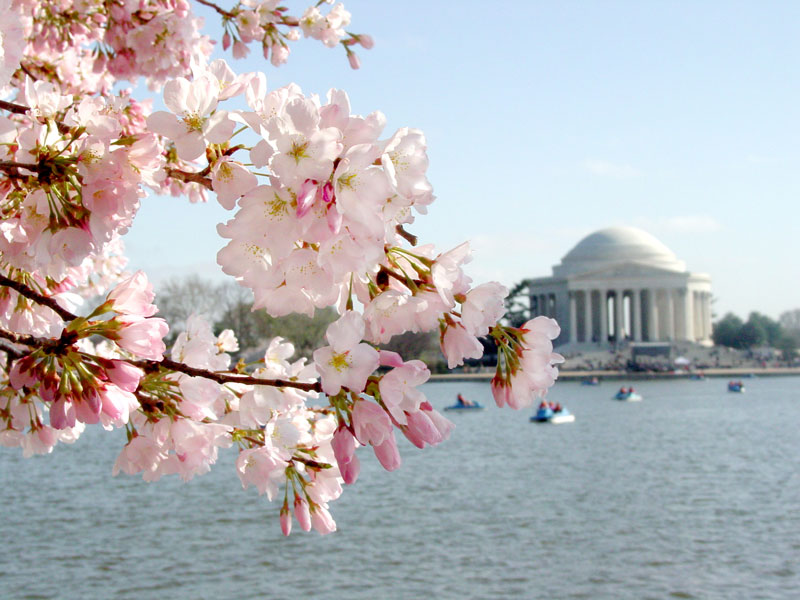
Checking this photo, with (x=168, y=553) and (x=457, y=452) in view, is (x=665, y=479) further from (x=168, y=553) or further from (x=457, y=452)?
(x=168, y=553)

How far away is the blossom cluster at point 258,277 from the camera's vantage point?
53.9 inches

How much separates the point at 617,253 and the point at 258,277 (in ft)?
291

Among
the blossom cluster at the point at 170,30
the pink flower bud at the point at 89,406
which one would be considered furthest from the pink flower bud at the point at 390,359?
the blossom cluster at the point at 170,30

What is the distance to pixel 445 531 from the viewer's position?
48.6 feet

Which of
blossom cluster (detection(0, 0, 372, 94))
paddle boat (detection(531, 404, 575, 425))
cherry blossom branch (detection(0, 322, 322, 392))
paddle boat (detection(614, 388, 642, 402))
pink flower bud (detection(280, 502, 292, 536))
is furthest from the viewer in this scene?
paddle boat (detection(614, 388, 642, 402))

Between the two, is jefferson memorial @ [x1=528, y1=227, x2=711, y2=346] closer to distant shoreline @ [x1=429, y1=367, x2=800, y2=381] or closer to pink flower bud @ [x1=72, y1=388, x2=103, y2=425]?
distant shoreline @ [x1=429, y1=367, x2=800, y2=381]

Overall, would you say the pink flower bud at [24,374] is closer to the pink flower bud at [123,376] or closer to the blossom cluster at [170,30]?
the pink flower bud at [123,376]

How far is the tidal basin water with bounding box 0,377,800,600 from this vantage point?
11891 millimetres

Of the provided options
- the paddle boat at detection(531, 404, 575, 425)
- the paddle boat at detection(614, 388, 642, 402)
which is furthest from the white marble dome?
the paddle boat at detection(531, 404, 575, 425)

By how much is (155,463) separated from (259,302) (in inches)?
36.0

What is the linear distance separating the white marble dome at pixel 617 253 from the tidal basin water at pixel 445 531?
6235cm

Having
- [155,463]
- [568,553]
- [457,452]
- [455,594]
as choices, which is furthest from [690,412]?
[155,463]

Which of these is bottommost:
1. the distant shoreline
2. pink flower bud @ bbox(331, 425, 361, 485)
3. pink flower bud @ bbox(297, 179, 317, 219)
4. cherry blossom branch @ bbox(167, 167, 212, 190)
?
the distant shoreline

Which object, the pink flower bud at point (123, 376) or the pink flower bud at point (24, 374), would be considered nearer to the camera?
the pink flower bud at point (123, 376)
